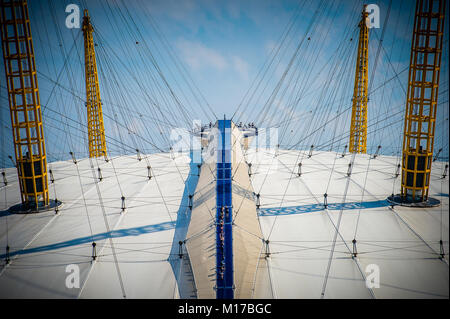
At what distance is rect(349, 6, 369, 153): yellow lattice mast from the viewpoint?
97.6 ft

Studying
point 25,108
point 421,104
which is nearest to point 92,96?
point 25,108

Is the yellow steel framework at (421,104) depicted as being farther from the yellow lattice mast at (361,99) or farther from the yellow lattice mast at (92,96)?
the yellow lattice mast at (92,96)

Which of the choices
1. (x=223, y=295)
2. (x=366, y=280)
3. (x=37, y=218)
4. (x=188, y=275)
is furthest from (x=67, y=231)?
(x=366, y=280)

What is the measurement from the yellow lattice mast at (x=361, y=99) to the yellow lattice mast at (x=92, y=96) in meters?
28.4

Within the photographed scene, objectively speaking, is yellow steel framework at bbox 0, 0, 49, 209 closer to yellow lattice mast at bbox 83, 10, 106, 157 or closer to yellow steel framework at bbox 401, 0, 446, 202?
yellow lattice mast at bbox 83, 10, 106, 157

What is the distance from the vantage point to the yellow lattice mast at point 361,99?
29750 millimetres

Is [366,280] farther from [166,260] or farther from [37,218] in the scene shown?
[37,218]

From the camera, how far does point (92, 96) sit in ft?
95.0

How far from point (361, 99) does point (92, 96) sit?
1186 inches

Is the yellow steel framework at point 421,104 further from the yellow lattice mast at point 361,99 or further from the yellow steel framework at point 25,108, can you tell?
the yellow steel framework at point 25,108

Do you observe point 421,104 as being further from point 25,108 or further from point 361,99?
point 25,108

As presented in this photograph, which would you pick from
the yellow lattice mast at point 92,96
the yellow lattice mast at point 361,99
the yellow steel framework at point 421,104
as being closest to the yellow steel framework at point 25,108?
the yellow lattice mast at point 92,96

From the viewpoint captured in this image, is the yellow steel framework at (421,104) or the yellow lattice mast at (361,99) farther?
the yellow lattice mast at (361,99)
